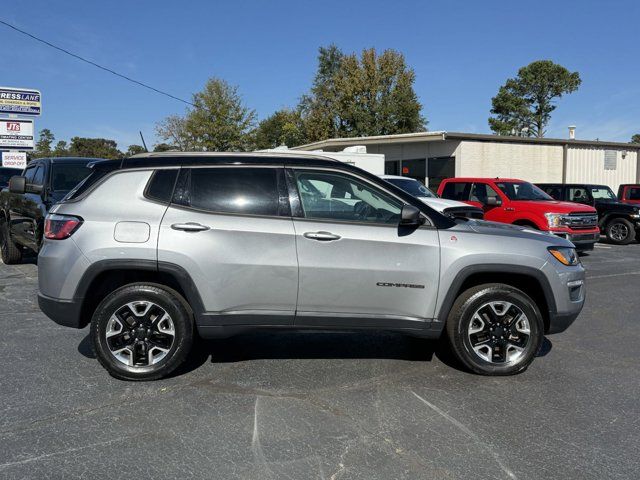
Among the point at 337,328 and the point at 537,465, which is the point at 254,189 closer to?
the point at 337,328

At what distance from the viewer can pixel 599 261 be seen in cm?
1176

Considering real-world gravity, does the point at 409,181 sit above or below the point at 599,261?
above

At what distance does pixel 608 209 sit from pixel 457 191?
533 centimetres

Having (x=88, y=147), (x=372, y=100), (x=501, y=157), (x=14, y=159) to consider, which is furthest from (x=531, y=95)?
(x=88, y=147)

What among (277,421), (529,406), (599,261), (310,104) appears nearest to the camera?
(277,421)

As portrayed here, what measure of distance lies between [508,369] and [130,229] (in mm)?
3281

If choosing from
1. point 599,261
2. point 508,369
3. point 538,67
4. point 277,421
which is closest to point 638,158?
point 599,261

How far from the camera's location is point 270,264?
13.9ft

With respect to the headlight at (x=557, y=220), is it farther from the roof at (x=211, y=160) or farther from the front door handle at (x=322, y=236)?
the front door handle at (x=322, y=236)

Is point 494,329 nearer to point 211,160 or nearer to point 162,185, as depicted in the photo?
point 211,160

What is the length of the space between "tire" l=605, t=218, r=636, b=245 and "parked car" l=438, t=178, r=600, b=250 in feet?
12.6

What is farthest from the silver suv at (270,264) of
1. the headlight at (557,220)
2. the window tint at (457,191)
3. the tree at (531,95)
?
the tree at (531,95)

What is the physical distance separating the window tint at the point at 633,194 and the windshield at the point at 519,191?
6.38 meters

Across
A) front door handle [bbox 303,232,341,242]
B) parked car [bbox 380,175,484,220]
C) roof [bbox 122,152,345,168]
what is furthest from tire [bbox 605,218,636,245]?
front door handle [bbox 303,232,341,242]
